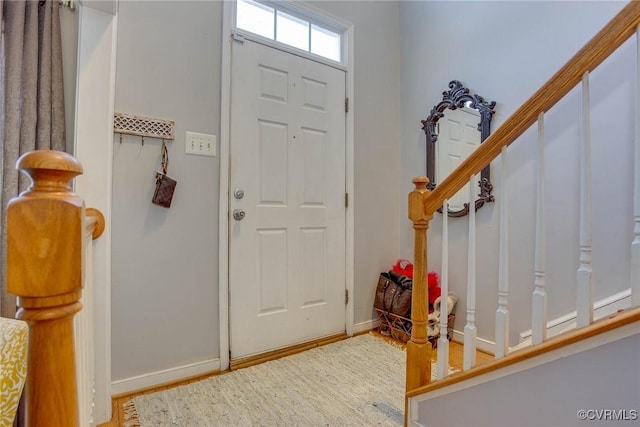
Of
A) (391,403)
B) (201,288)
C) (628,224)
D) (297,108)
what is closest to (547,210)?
(628,224)

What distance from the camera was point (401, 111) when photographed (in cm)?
274

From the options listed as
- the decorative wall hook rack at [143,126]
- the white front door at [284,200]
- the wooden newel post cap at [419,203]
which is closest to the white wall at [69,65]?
the decorative wall hook rack at [143,126]

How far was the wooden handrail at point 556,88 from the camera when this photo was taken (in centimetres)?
85

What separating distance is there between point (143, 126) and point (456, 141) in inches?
80.0

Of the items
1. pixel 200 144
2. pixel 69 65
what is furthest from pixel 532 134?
pixel 69 65

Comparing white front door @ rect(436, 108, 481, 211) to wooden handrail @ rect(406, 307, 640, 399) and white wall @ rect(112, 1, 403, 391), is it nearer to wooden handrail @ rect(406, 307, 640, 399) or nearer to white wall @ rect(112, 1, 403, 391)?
wooden handrail @ rect(406, 307, 640, 399)

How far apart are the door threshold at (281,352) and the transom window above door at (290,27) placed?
2070mm

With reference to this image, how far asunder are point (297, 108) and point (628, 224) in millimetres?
1964

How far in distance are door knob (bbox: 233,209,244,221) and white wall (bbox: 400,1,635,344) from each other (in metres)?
1.48

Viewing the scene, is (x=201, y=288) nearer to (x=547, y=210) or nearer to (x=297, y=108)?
(x=297, y=108)

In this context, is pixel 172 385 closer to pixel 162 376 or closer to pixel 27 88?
pixel 162 376

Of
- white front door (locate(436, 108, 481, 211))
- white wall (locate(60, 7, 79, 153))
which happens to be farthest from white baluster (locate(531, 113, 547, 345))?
white wall (locate(60, 7, 79, 153))

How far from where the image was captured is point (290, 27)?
7.37 feet

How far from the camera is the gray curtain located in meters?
1.31
